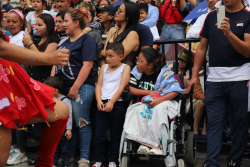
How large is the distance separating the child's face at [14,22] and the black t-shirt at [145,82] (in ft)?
7.93

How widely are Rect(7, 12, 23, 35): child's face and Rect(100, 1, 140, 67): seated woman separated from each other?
1724 mm

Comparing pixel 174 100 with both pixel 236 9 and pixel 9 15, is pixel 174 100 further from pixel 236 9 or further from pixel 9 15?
pixel 9 15

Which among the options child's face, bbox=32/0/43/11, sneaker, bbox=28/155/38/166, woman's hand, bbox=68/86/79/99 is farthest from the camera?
child's face, bbox=32/0/43/11

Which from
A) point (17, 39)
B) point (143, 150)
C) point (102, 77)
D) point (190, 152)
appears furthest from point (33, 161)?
point (190, 152)

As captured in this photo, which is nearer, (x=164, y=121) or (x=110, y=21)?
(x=164, y=121)

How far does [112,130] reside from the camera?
410 centimetres

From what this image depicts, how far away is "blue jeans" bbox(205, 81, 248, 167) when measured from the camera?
11.5 feet

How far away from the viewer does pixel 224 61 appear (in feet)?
11.7

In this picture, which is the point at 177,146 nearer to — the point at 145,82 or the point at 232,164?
the point at 232,164

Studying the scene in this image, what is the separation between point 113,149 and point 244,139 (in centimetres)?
161

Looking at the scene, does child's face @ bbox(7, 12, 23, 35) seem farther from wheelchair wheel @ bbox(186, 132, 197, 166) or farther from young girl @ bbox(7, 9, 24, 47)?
wheelchair wheel @ bbox(186, 132, 197, 166)

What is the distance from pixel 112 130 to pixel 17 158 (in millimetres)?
1539

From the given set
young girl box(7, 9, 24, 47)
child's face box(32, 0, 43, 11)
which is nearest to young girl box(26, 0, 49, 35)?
child's face box(32, 0, 43, 11)

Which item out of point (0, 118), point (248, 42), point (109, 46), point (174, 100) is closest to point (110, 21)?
point (109, 46)
